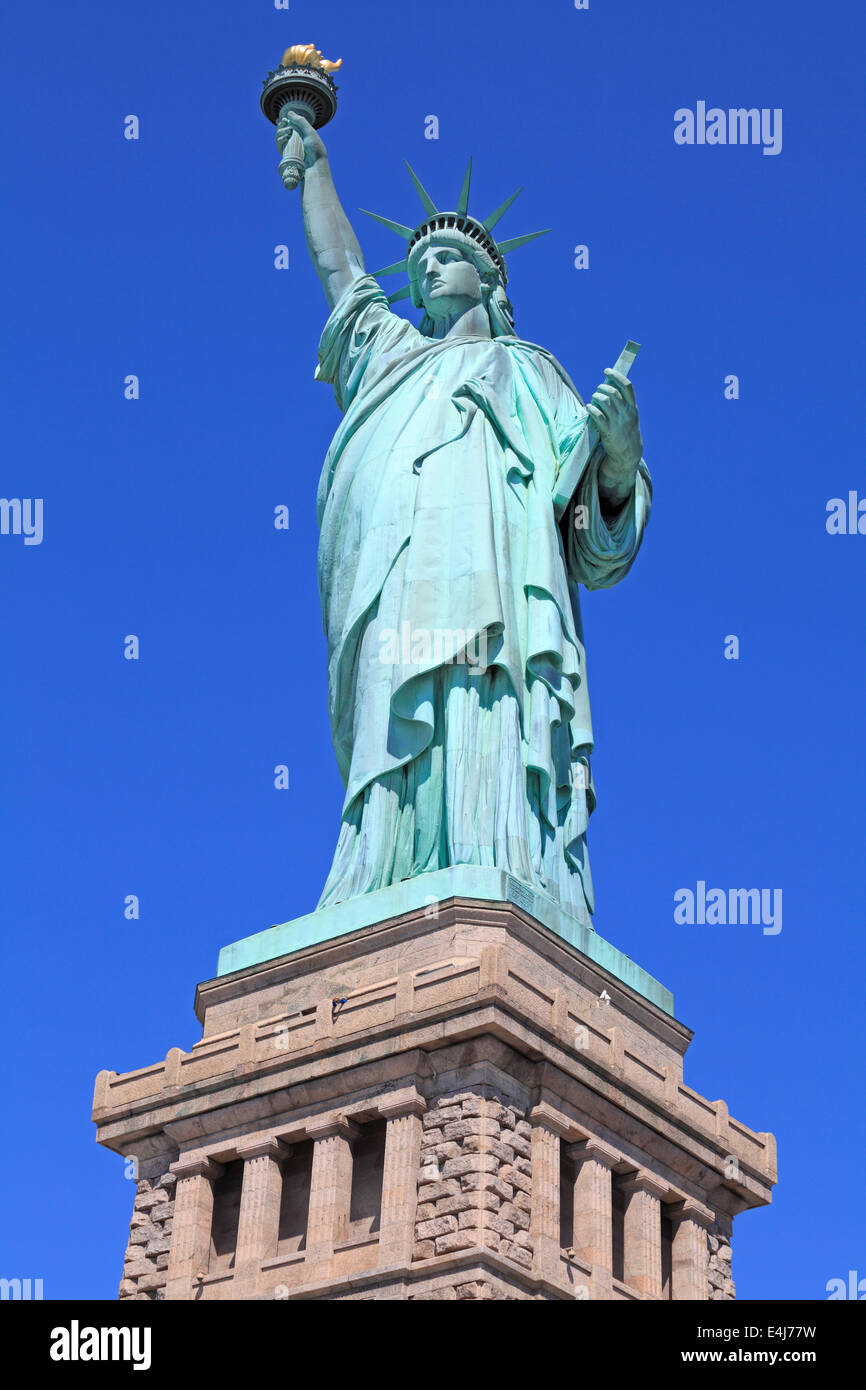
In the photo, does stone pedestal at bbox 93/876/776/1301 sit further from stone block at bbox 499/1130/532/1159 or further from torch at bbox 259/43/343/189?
torch at bbox 259/43/343/189

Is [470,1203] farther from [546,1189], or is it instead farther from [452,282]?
[452,282]

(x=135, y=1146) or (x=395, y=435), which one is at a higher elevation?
(x=395, y=435)

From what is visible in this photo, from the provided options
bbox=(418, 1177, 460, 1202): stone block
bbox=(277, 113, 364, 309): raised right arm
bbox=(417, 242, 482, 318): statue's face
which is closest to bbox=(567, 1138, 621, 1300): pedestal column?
bbox=(418, 1177, 460, 1202): stone block

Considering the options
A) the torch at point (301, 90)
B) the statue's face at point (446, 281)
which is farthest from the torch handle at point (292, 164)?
the statue's face at point (446, 281)

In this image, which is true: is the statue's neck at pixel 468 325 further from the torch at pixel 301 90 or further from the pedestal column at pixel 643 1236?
the pedestal column at pixel 643 1236

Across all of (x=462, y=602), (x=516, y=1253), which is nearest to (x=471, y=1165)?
(x=516, y=1253)
